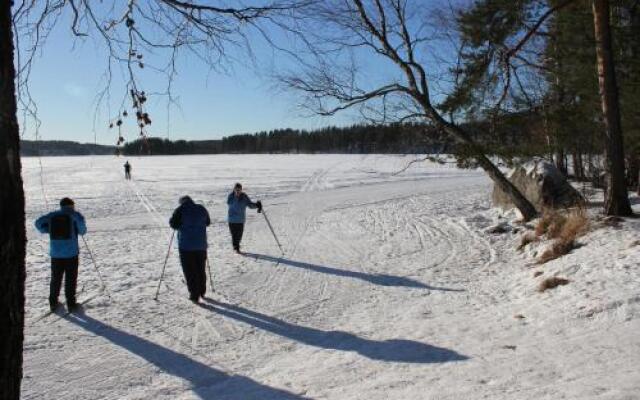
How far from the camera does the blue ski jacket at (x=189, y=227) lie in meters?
8.38

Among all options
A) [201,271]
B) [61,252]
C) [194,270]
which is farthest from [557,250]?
[61,252]

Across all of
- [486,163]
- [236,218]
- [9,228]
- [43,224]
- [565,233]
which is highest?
[486,163]

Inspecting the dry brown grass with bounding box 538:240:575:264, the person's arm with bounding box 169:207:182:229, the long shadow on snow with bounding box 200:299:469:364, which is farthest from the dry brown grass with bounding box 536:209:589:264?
the person's arm with bounding box 169:207:182:229

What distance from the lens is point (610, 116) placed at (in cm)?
1010

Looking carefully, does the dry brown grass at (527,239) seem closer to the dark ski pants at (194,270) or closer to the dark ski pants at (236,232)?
the dark ski pants at (236,232)

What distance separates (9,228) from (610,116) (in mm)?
10392

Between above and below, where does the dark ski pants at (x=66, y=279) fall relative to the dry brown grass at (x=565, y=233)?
below

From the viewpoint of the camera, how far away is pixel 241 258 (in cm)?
1189

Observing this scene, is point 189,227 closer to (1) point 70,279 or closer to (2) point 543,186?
(1) point 70,279

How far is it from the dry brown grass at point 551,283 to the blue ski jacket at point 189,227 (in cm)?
515

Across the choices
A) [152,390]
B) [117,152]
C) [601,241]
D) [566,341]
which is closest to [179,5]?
[117,152]

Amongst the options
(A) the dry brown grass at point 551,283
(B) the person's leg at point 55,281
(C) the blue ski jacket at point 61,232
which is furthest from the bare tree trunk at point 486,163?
(B) the person's leg at point 55,281

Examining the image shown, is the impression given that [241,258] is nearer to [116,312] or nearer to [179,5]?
[116,312]

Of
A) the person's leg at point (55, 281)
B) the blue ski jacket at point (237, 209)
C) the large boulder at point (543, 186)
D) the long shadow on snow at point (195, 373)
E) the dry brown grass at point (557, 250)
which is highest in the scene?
the large boulder at point (543, 186)
